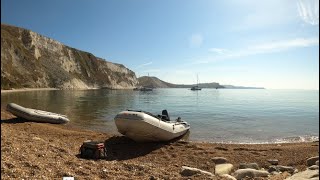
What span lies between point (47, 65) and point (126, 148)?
117198 mm

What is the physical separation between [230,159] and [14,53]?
104 m

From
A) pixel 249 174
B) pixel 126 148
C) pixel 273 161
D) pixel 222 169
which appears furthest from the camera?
pixel 126 148

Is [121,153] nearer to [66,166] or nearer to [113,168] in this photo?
[113,168]

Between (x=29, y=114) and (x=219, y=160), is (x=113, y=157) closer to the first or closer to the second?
(x=219, y=160)

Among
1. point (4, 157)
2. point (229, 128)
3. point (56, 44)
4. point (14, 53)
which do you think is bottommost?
point (229, 128)

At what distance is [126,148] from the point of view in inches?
673

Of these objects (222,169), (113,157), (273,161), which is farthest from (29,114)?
(273,161)

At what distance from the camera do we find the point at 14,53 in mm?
103500

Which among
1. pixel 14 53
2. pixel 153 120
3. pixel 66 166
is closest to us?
pixel 66 166

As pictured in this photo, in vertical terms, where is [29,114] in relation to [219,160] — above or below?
above

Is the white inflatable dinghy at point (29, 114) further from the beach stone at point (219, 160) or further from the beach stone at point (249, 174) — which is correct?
the beach stone at point (249, 174)

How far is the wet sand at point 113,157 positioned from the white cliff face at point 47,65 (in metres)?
69.6

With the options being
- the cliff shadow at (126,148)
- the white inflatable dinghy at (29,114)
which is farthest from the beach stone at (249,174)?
the white inflatable dinghy at (29,114)

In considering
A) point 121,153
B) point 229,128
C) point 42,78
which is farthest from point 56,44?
point 121,153
